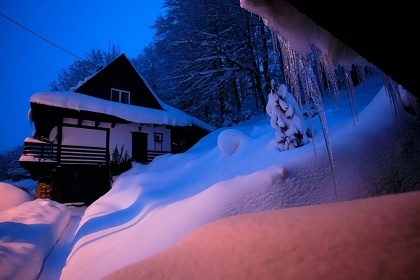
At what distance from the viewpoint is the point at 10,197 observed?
10.2m

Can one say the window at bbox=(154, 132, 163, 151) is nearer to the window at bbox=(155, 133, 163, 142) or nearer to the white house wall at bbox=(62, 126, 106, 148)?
the window at bbox=(155, 133, 163, 142)

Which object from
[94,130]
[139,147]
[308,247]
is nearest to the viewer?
[308,247]

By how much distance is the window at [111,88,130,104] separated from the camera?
13.9 m

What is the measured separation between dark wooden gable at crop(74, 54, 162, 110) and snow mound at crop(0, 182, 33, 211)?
6.12 meters

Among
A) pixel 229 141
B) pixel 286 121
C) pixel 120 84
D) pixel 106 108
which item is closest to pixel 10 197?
pixel 106 108

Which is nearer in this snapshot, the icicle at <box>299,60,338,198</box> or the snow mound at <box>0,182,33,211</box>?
the icicle at <box>299,60,338,198</box>

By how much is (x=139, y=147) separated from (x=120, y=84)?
4453 millimetres

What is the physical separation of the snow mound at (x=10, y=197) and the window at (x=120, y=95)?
277 inches

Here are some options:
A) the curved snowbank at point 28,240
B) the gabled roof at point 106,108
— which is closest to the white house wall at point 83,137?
the gabled roof at point 106,108

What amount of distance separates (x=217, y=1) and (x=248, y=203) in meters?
14.4

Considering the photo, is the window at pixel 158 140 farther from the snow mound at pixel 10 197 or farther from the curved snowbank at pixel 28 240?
the curved snowbank at pixel 28 240

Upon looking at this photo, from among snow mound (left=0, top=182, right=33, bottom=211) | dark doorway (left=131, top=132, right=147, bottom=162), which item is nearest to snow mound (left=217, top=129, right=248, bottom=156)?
dark doorway (left=131, top=132, right=147, bottom=162)

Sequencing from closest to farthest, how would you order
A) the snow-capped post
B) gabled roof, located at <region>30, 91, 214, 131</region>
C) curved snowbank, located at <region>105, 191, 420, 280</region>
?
1. curved snowbank, located at <region>105, 191, 420, 280</region>
2. the snow-capped post
3. gabled roof, located at <region>30, 91, 214, 131</region>

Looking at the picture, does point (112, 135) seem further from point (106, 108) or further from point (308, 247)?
point (308, 247)
